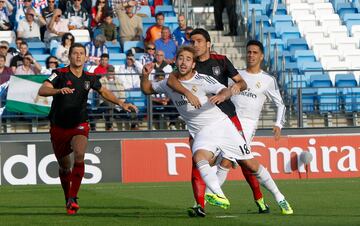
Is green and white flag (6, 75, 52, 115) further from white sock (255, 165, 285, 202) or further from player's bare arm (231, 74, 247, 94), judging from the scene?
white sock (255, 165, 285, 202)

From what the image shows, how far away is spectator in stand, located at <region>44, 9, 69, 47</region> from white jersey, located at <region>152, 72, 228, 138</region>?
1370 centimetres

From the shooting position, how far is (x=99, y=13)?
91.9 feet

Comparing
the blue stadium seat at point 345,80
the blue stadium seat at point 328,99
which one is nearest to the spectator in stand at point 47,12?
the blue stadium seat at point 328,99

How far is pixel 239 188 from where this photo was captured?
66.1 feet

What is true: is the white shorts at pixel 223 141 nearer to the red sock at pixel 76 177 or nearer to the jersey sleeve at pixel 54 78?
the red sock at pixel 76 177

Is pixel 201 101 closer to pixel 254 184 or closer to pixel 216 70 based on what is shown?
pixel 216 70

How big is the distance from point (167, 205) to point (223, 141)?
8.81 feet

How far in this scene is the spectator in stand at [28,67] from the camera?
24.2 m

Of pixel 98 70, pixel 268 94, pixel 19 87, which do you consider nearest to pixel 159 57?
pixel 98 70

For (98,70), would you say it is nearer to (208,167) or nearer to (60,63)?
(60,63)

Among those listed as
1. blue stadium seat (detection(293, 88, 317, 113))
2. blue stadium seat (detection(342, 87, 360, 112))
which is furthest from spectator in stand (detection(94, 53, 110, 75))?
blue stadium seat (detection(342, 87, 360, 112))

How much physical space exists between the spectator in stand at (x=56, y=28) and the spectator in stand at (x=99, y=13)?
100 centimetres

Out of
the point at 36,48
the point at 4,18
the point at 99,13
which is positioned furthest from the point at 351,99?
the point at 4,18

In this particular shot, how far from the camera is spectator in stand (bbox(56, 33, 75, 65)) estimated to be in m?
25.2
